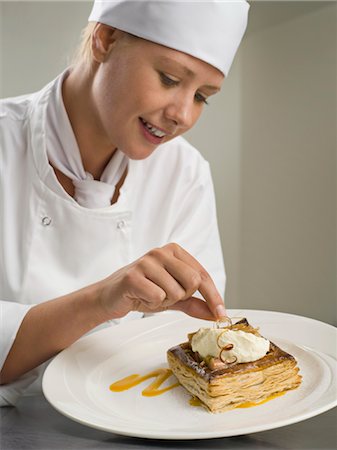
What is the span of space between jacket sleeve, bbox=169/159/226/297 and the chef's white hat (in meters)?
0.42

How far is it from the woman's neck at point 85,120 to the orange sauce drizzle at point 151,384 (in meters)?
0.65

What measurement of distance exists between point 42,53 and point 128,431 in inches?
104

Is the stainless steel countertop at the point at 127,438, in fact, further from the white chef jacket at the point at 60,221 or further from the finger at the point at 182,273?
the white chef jacket at the point at 60,221

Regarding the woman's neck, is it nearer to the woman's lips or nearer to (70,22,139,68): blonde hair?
(70,22,139,68): blonde hair

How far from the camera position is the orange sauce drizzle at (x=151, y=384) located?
1.13 meters

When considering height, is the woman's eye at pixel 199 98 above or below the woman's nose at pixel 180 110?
above

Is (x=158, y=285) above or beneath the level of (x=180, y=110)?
beneath

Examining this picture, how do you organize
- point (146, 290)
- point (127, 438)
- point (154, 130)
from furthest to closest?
1. point (154, 130)
2. point (146, 290)
3. point (127, 438)

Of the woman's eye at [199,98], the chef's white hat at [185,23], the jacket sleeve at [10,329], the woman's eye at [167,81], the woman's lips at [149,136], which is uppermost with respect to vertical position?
the chef's white hat at [185,23]

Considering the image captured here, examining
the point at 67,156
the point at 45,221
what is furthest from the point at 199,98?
the point at 45,221

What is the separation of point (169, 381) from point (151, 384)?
0.12 ft

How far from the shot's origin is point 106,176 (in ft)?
5.47

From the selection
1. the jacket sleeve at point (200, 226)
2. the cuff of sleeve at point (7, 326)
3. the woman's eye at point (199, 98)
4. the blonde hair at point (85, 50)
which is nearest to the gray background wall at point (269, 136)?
the jacket sleeve at point (200, 226)

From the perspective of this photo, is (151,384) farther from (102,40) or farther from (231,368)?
(102,40)
